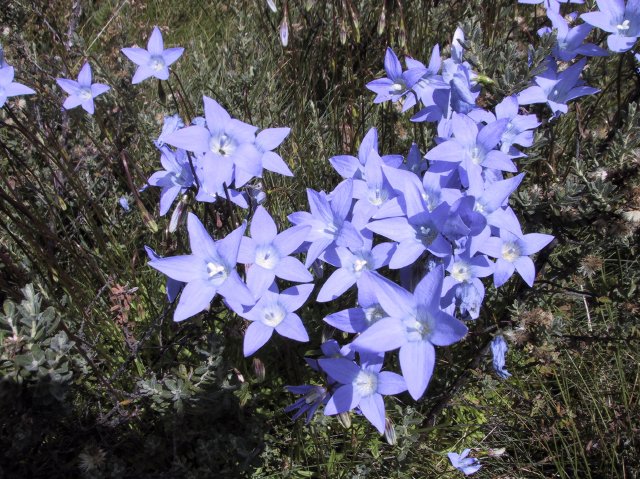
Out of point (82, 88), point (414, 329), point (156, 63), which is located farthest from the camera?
point (82, 88)

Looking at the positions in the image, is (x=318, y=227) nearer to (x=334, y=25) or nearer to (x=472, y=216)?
(x=472, y=216)

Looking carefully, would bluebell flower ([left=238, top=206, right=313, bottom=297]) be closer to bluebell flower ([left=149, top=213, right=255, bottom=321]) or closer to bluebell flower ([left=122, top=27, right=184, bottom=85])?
bluebell flower ([left=149, top=213, right=255, bottom=321])

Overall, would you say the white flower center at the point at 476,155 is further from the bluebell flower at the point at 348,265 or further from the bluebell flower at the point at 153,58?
the bluebell flower at the point at 153,58

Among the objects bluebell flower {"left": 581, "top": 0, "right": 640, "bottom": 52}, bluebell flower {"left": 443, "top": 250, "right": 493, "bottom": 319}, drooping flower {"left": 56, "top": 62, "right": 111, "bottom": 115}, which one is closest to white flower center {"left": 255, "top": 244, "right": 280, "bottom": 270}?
bluebell flower {"left": 443, "top": 250, "right": 493, "bottom": 319}

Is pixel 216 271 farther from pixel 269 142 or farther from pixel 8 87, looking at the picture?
pixel 8 87

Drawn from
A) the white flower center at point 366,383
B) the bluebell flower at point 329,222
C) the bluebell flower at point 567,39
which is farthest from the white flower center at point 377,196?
the bluebell flower at point 567,39

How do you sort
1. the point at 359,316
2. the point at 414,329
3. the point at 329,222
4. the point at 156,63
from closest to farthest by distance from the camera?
the point at 414,329 < the point at 359,316 < the point at 329,222 < the point at 156,63

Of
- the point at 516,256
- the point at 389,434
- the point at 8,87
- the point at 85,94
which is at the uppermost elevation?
the point at 8,87

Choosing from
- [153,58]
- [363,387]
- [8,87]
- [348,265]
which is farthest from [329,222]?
[8,87]
